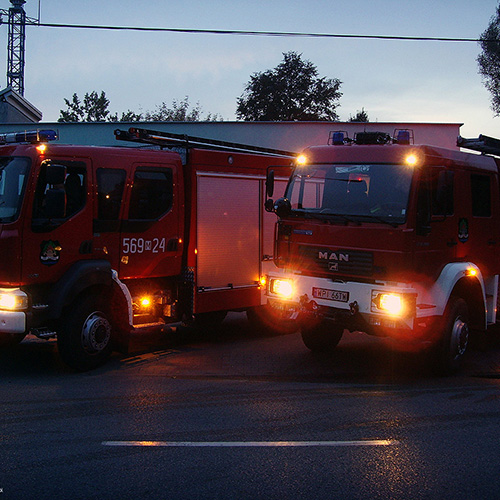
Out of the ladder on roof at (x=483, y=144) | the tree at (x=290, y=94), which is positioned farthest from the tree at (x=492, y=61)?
the ladder on roof at (x=483, y=144)

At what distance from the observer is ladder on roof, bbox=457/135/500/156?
9305 mm

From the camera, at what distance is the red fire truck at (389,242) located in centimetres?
735

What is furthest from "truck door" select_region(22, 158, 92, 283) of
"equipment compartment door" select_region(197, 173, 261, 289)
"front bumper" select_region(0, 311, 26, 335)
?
"equipment compartment door" select_region(197, 173, 261, 289)

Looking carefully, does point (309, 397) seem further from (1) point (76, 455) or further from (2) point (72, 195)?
(2) point (72, 195)

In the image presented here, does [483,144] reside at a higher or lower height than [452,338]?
higher

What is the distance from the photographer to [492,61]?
5072cm

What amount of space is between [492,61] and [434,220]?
48592 mm

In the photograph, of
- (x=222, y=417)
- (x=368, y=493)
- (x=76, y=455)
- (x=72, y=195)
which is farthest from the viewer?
(x=72, y=195)

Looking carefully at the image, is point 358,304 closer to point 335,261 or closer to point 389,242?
point 335,261

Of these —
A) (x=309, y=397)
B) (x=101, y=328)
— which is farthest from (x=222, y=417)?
(x=101, y=328)

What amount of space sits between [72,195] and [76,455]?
3864 mm

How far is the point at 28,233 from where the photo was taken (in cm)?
748

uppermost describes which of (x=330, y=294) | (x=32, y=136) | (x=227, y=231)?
(x=32, y=136)

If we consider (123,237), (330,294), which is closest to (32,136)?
(123,237)
